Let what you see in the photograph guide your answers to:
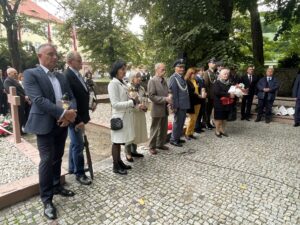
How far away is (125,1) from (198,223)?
902 centimetres

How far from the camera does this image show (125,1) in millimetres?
10047

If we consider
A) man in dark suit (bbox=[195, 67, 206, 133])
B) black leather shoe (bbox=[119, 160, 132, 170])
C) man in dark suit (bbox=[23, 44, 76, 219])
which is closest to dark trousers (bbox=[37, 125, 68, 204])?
man in dark suit (bbox=[23, 44, 76, 219])

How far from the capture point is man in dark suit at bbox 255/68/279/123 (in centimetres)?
827

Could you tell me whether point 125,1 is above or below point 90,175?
above

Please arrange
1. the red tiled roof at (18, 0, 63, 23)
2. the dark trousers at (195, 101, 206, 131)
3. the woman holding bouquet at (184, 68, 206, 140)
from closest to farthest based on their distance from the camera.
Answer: the woman holding bouquet at (184, 68, 206, 140) < the dark trousers at (195, 101, 206, 131) < the red tiled roof at (18, 0, 63, 23)

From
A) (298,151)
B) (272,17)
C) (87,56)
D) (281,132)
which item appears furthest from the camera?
(87,56)

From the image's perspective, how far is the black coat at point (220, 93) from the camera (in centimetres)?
640

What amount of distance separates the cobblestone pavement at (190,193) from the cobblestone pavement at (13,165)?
29.4 inches

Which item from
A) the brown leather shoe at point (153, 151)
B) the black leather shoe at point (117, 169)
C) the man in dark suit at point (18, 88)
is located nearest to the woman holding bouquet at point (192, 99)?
the brown leather shoe at point (153, 151)

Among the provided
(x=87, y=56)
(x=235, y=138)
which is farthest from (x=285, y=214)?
(x=87, y=56)

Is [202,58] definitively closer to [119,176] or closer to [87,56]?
[119,176]

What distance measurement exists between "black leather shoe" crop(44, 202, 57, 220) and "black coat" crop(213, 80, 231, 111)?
4.55 m

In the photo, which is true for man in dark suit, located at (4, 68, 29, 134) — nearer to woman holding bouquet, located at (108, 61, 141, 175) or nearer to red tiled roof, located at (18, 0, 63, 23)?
woman holding bouquet, located at (108, 61, 141, 175)

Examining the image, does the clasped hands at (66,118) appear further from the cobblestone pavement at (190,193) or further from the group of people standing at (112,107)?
the cobblestone pavement at (190,193)
